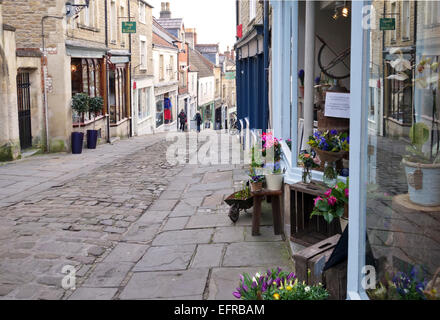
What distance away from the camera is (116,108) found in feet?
79.2

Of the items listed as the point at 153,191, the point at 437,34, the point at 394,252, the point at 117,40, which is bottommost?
the point at 153,191

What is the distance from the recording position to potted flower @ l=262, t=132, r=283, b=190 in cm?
651

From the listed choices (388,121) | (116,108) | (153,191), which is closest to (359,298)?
(388,121)

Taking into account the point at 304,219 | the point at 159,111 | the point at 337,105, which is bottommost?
the point at 304,219

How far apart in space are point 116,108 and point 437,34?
73.6 feet

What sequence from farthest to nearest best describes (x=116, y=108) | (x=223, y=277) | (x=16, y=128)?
(x=116, y=108) < (x=16, y=128) < (x=223, y=277)

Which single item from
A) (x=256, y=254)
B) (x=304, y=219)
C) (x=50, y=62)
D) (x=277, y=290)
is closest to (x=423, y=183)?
(x=277, y=290)

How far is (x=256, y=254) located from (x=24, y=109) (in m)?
12.2

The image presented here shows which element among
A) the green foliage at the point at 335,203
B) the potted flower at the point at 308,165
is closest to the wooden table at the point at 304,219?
the potted flower at the point at 308,165

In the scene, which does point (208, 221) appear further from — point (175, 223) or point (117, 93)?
point (117, 93)

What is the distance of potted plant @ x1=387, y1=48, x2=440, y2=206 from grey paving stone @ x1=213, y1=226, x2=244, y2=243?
386 centimetres

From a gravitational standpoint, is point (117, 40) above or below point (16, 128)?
above

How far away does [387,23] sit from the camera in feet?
9.48
